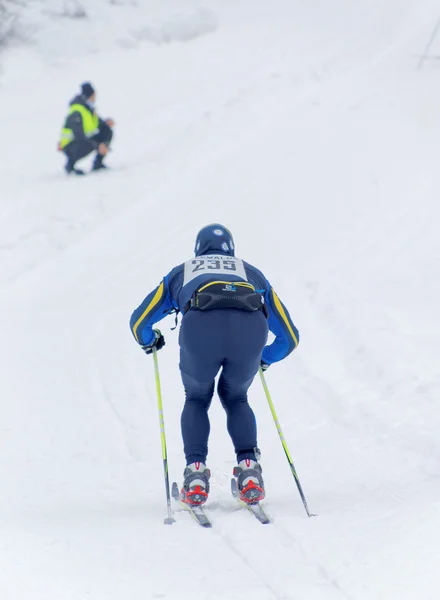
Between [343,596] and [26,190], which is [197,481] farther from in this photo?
[26,190]

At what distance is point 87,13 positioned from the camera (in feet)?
67.6

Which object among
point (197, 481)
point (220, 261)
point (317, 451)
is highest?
point (220, 261)

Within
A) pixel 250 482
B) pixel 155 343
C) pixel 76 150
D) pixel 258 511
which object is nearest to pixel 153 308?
pixel 155 343

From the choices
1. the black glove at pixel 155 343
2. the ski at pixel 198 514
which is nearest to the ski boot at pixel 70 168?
the black glove at pixel 155 343

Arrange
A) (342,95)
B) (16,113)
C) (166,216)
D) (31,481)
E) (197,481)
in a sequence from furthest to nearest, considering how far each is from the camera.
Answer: (16,113)
(342,95)
(166,216)
(31,481)
(197,481)

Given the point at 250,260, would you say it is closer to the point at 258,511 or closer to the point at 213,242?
the point at 213,242

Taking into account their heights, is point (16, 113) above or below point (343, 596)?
above

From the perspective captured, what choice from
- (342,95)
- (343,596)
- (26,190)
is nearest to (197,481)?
(343,596)

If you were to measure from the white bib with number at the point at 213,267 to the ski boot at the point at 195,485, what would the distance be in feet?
3.69

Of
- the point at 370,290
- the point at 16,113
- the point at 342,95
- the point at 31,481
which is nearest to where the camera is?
the point at 31,481

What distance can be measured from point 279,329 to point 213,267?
66 centimetres

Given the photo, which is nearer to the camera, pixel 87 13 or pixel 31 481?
pixel 31 481

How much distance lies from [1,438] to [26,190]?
7167 mm

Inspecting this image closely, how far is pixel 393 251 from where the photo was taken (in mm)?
9703
